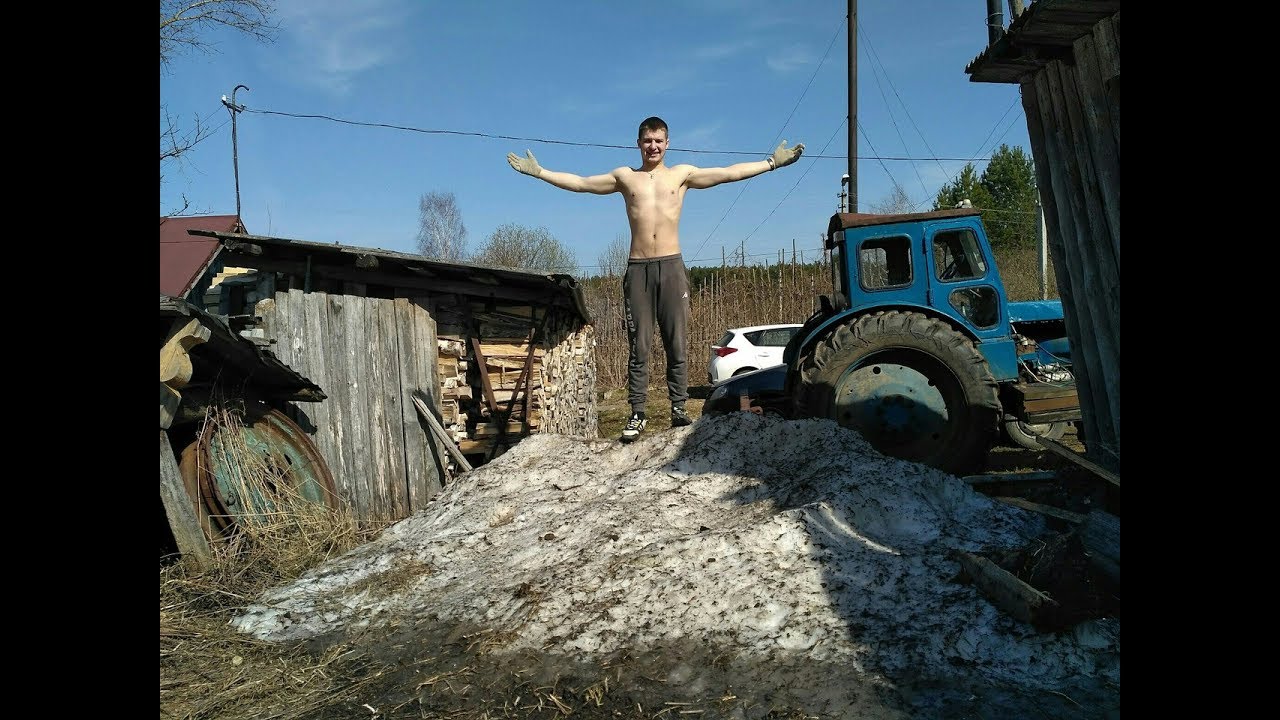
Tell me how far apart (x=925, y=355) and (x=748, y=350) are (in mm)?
7696

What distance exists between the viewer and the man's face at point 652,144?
17.4 feet

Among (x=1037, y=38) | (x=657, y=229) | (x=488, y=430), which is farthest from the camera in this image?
(x=488, y=430)

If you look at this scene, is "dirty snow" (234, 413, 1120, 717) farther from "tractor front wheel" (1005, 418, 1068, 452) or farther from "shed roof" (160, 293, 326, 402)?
"tractor front wheel" (1005, 418, 1068, 452)

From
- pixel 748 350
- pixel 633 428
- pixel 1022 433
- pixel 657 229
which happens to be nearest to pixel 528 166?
pixel 657 229

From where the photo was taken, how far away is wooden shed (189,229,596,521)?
7.17 meters

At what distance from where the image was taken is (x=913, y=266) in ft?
22.9

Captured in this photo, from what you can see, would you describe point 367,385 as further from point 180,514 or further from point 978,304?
point 978,304

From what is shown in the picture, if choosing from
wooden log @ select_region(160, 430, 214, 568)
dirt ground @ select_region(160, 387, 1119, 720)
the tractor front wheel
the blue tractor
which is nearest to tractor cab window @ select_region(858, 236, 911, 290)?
the blue tractor

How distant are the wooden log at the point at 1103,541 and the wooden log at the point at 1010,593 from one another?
335 mm

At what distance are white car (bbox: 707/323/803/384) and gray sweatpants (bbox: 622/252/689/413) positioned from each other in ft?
28.2

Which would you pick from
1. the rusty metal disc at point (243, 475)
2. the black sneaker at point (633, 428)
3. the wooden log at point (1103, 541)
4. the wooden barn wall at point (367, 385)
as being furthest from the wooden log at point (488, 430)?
the wooden log at point (1103, 541)

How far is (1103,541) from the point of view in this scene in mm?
3246
